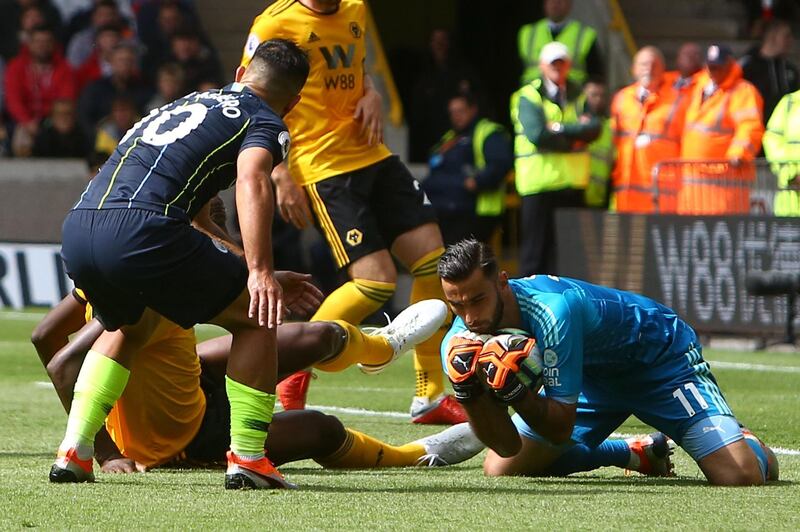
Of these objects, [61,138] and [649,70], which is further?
[61,138]

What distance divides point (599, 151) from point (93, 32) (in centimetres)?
636

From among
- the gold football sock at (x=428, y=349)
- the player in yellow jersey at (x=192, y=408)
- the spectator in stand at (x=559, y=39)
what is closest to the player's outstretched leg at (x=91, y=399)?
the player in yellow jersey at (x=192, y=408)

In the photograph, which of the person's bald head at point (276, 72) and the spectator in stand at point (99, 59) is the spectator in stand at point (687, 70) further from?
the person's bald head at point (276, 72)

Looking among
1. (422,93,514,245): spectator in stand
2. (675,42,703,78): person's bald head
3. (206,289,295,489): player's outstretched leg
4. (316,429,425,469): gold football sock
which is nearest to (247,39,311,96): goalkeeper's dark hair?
(206,289,295,489): player's outstretched leg

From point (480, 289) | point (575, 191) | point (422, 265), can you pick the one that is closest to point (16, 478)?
point (480, 289)

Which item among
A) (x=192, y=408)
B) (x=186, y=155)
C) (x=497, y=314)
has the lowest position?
(x=192, y=408)

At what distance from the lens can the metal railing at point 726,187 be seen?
13.3 m

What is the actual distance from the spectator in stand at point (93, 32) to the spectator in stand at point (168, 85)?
41.7 inches

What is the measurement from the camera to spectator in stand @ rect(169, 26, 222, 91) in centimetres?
1759

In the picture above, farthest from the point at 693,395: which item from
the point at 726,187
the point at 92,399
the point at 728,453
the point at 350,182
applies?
the point at 726,187

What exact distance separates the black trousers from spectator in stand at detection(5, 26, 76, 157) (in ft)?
18.4

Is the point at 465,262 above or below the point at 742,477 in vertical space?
above

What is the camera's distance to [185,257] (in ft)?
18.6

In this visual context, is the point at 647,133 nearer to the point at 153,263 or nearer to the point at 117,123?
the point at 117,123
